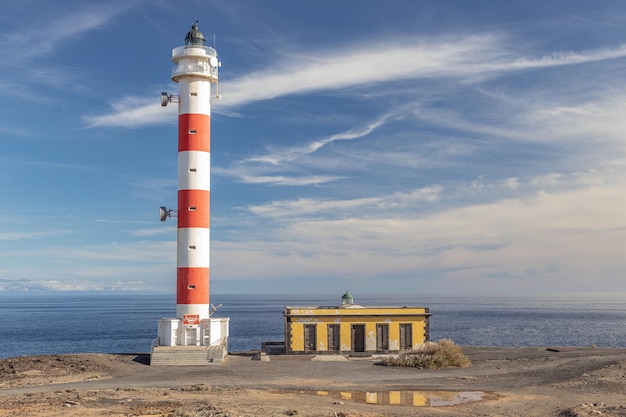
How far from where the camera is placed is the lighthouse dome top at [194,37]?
46.0 meters

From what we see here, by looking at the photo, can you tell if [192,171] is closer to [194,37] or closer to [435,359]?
[194,37]

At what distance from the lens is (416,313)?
47.4 meters

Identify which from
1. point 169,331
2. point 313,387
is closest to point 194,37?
point 169,331

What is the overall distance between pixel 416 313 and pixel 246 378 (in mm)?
15723

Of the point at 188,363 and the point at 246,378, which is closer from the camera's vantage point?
the point at 246,378

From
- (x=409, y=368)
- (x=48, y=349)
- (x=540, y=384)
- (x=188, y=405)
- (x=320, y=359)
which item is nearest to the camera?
(x=188, y=405)

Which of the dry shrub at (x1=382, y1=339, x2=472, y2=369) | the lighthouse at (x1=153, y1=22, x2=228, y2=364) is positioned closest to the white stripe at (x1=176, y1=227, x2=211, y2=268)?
the lighthouse at (x1=153, y1=22, x2=228, y2=364)

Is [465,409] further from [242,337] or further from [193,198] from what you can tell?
[242,337]

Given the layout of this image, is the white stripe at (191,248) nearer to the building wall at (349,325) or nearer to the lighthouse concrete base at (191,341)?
the lighthouse concrete base at (191,341)

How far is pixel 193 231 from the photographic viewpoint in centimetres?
4391

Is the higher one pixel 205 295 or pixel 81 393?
pixel 205 295

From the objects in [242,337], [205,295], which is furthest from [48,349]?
[205,295]

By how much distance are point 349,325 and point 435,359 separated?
8.08m

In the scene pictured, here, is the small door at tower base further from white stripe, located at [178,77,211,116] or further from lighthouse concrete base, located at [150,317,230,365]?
white stripe, located at [178,77,211,116]
